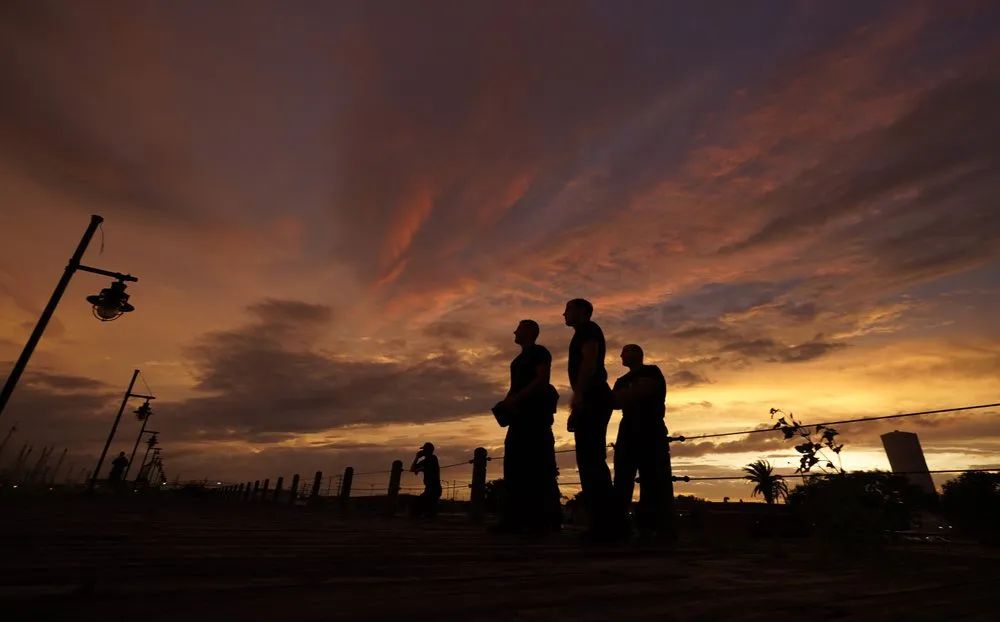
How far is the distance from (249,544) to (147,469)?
35.7 m

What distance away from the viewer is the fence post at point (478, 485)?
8.37m

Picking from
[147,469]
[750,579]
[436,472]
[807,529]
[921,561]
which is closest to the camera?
[750,579]

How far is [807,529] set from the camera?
4.19 m

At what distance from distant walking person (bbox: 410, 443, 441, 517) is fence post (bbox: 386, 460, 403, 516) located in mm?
1417

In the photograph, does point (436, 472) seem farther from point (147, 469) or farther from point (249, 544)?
point (147, 469)

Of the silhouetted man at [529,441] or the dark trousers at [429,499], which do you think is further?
the dark trousers at [429,499]

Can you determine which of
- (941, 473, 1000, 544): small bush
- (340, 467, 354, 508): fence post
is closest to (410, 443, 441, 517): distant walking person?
(340, 467, 354, 508): fence post

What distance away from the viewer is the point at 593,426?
421 cm

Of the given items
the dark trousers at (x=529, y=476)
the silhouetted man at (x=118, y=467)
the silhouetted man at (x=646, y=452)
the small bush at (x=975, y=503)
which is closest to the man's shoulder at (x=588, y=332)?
the silhouetted man at (x=646, y=452)

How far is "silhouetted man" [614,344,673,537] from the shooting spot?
5.04 meters

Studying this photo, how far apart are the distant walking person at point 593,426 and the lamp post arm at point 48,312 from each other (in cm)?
746

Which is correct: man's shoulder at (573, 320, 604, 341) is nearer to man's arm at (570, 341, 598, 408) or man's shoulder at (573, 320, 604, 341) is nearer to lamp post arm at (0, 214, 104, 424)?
man's arm at (570, 341, 598, 408)

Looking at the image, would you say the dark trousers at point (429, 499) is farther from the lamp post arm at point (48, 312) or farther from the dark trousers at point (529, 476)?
the lamp post arm at point (48, 312)

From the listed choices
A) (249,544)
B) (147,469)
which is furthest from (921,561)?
(147,469)
